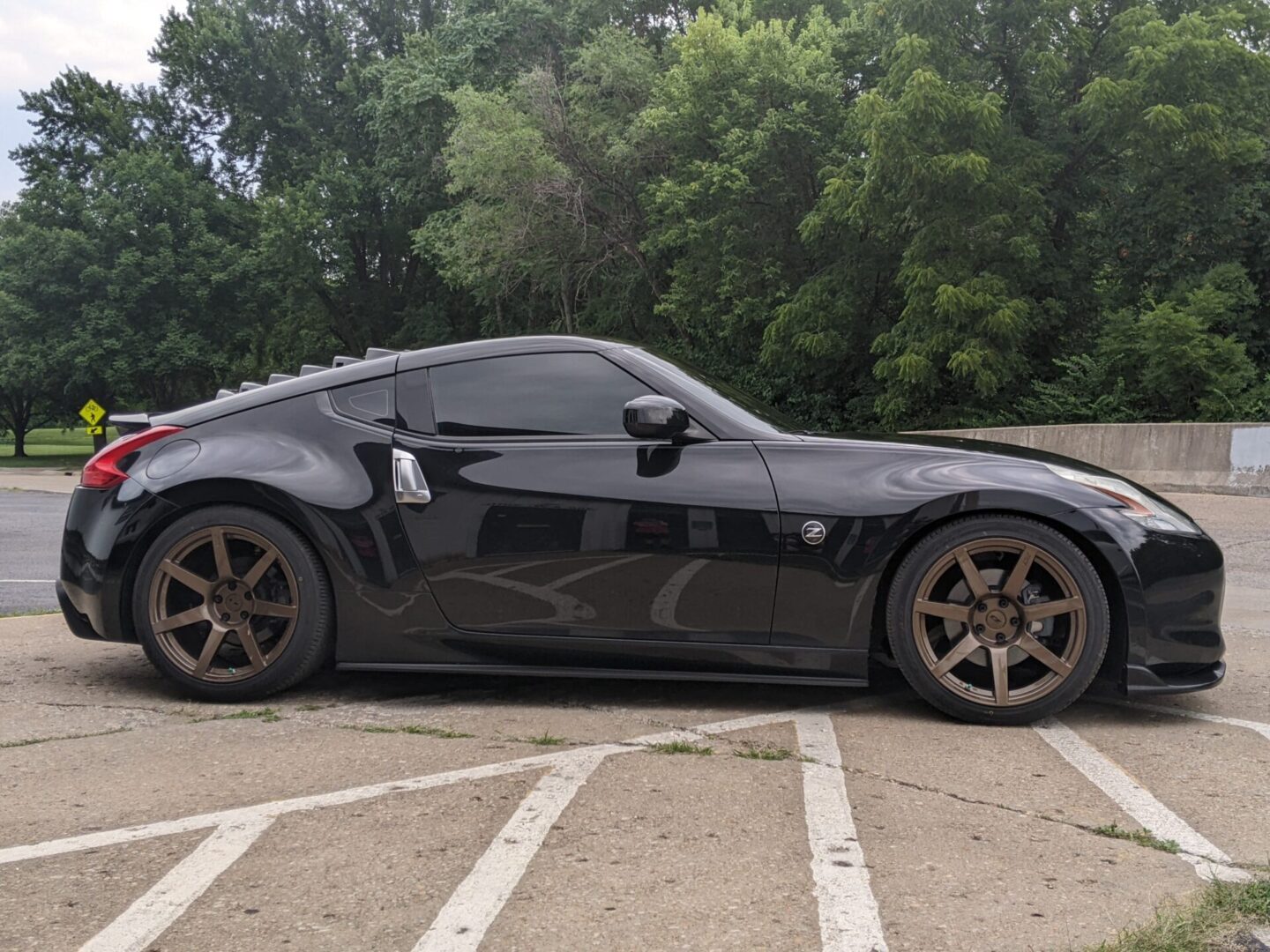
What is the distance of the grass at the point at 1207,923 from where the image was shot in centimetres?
221

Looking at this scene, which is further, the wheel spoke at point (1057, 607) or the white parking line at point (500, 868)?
the wheel spoke at point (1057, 607)

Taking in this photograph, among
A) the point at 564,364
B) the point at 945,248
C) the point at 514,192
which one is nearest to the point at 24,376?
the point at 514,192

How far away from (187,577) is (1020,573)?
9.84 feet

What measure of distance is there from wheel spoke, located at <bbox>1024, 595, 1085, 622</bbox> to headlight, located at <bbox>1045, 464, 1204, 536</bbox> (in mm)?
361

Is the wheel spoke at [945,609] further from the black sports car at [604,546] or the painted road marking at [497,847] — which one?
the painted road marking at [497,847]

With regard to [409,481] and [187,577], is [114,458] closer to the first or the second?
[187,577]

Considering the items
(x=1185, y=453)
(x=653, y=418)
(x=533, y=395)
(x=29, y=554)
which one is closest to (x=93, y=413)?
(x=29, y=554)

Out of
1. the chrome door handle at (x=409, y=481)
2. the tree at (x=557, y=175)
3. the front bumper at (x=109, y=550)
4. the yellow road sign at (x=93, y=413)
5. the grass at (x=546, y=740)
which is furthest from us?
the yellow road sign at (x=93, y=413)

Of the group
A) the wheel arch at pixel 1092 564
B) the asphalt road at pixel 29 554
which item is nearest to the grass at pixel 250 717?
the wheel arch at pixel 1092 564

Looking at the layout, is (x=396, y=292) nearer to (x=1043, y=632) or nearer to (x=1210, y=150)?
(x=1210, y=150)

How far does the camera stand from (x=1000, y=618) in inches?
156

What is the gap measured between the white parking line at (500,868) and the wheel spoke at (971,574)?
144 centimetres

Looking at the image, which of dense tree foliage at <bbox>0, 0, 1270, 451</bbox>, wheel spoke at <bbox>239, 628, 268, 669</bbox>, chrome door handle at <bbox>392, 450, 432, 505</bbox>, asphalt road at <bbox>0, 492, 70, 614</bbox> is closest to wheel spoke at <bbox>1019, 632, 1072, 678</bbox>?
chrome door handle at <bbox>392, 450, 432, 505</bbox>

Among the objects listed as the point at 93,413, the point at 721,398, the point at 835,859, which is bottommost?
the point at 835,859
